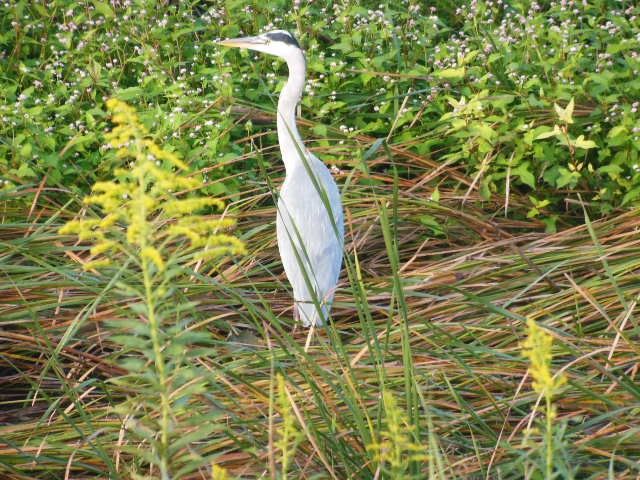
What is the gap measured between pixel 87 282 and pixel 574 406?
5.25ft

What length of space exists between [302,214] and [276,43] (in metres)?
0.80

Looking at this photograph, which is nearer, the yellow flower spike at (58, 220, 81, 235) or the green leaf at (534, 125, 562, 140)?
the yellow flower spike at (58, 220, 81, 235)

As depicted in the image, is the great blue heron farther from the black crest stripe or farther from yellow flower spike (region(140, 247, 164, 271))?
yellow flower spike (region(140, 247, 164, 271))

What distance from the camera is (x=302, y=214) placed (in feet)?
13.7

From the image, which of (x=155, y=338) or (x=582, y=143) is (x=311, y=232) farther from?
(x=155, y=338)

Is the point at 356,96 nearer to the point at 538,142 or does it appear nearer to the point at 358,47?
the point at 358,47

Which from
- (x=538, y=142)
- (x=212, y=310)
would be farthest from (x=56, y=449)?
(x=538, y=142)

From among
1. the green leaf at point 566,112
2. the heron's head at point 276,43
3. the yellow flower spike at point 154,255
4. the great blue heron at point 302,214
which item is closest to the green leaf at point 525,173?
the green leaf at point 566,112

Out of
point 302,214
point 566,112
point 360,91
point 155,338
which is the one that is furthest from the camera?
point 360,91

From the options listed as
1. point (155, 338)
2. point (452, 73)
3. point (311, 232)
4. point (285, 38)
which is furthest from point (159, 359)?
point (452, 73)

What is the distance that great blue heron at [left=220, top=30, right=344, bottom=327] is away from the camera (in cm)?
396

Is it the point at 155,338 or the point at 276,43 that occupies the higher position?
the point at 155,338

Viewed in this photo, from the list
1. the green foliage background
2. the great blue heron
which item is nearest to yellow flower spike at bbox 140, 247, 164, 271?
the great blue heron

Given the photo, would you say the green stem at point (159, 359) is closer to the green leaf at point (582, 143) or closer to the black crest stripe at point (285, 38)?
the black crest stripe at point (285, 38)
